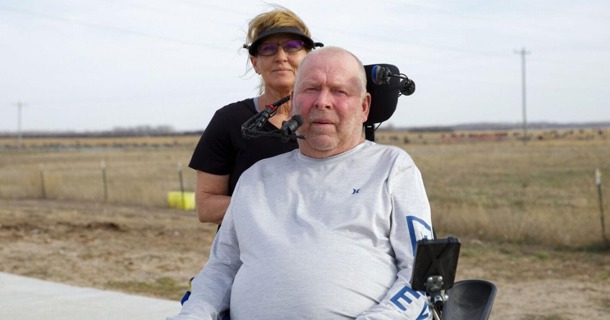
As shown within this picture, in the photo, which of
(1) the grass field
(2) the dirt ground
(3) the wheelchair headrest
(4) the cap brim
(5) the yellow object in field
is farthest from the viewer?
(5) the yellow object in field

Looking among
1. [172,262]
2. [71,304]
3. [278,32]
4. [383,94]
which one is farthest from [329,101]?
[172,262]

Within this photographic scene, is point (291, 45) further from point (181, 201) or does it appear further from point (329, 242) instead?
point (181, 201)

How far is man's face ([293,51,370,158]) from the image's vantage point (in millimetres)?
2705

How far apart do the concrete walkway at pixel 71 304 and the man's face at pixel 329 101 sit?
2.88m

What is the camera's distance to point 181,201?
53.3ft

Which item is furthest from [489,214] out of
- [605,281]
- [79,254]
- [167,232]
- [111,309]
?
[111,309]

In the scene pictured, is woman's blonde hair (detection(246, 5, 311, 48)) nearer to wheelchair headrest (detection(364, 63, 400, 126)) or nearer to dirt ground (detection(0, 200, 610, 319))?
wheelchair headrest (detection(364, 63, 400, 126))

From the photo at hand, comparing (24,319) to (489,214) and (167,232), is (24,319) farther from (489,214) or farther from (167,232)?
(489,214)

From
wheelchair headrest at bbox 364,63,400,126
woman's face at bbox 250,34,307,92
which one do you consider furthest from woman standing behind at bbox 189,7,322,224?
wheelchair headrest at bbox 364,63,400,126

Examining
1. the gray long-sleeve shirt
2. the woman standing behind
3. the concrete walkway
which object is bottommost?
the concrete walkway

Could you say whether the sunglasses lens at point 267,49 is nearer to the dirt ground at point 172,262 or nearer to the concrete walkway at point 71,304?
the concrete walkway at point 71,304

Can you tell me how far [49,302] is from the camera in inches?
225

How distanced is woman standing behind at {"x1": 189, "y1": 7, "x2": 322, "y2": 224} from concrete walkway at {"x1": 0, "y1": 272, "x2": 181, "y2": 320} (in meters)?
2.20

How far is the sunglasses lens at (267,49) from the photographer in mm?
3271
